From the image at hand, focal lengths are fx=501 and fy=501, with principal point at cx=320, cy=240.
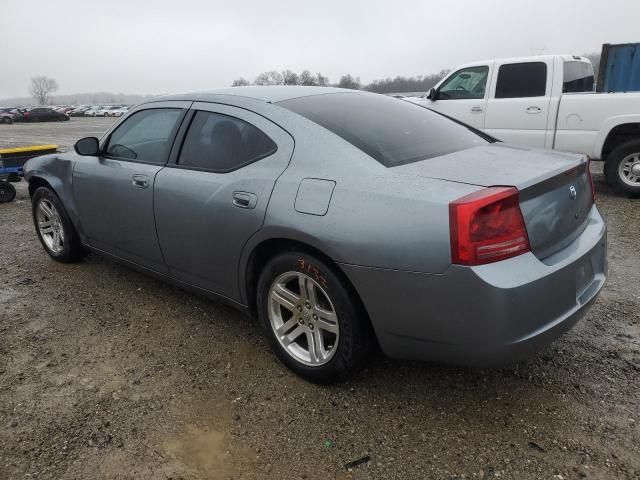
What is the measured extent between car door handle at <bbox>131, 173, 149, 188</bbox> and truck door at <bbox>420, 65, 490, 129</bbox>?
18.0ft

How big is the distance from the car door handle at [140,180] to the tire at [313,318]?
45.5 inches

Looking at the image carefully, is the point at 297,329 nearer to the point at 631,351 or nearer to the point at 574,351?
the point at 574,351

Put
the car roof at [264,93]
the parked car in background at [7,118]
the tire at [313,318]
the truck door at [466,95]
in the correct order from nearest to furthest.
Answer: the tire at [313,318] < the car roof at [264,93] < the truck door at [466,95] < the parked car in background at [7,118]

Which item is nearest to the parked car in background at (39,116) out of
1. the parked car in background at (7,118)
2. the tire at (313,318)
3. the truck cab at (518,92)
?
the parked car in background at (7,118)

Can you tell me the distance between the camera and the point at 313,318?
2.57 meters

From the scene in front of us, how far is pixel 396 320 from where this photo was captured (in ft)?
7.25

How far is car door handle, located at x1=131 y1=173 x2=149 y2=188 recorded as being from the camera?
3299mm

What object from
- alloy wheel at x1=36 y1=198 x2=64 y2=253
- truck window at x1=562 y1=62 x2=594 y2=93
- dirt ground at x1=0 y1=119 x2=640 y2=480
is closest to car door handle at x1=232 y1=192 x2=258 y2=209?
dirt ground at x1=0 y1=119 x2=640 y2=480

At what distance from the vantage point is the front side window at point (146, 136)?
333cm

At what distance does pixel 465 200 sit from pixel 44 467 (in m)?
2.13

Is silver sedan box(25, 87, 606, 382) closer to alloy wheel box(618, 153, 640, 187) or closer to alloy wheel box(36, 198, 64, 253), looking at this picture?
alloy wheel box(36, 198, 64, 253)

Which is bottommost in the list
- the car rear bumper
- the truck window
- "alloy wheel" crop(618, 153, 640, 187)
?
"alloy wheel" crop(618, 153, 640, 187)

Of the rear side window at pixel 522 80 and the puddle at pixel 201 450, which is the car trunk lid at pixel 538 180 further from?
the rear side window at pixel 522 80

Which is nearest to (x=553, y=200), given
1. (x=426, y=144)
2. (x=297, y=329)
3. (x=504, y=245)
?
(x=504, y=245)
